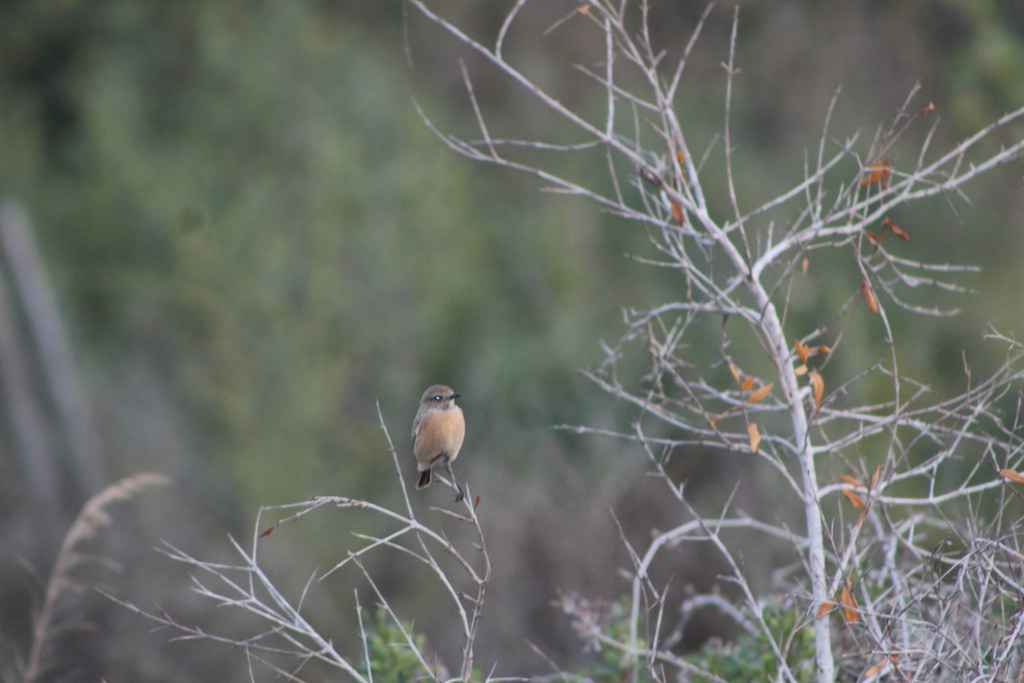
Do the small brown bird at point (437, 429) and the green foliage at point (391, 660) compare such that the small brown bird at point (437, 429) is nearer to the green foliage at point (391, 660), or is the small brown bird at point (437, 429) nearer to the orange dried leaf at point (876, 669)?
the green foliage at point (391, 660)

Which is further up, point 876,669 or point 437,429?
point 437,429

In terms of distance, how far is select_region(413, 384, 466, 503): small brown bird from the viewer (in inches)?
130

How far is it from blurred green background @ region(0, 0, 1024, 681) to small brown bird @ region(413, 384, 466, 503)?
7.05ft

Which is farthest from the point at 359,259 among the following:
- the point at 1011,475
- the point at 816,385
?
the point at 1011,475

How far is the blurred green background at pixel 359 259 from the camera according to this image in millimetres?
6738

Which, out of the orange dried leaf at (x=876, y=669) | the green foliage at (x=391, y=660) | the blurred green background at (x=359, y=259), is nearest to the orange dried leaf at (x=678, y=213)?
the orange dried leaf at (x=876, y=669)

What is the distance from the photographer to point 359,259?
32.3 feet

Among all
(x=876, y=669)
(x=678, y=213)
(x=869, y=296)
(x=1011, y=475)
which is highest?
(x=678, y=213)

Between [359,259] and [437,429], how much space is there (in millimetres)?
6779

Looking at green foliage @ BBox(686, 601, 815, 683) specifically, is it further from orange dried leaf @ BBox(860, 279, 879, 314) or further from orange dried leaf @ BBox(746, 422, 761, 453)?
orange dried leaf @ BBox(860, 279, 879, 314)

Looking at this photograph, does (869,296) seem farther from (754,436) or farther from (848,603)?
(848,603)

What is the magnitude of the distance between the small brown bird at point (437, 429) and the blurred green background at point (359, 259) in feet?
7.05

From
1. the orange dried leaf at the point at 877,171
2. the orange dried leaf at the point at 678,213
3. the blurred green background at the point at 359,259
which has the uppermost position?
the orange dried leaf at the point at 877,171

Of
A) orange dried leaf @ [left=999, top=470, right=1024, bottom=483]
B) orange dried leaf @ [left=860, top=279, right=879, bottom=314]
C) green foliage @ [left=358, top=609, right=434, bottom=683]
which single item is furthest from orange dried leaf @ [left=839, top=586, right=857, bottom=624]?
green foliage @ [left=358, top=609, right=434, bottom=683]
